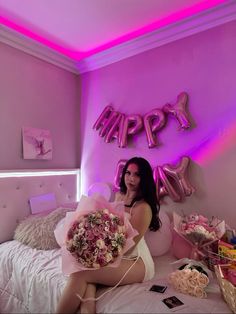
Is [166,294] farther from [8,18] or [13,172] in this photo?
[8,18]

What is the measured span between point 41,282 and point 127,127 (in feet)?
4.97

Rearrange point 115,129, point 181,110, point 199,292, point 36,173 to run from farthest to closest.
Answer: point 115,129
point 36,173
point 181,110
point 199,292

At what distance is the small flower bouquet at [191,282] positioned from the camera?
1.25 meters

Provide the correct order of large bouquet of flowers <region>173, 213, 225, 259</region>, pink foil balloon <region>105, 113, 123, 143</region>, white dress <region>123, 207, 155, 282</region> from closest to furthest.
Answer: white dress <region>123, 207, 155, 282</region> < large bouquet of flowers <region>173, 213, 225, 259</region> < pink foil balloon <region>105, 113, 123, 143</region>

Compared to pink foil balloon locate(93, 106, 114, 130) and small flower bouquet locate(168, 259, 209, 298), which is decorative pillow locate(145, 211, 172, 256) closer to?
small flower bouquet locate(168, 259, 209, 298)

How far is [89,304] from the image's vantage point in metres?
1.20

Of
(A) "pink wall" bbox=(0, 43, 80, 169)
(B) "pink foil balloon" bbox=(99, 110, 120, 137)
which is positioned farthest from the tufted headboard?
(B) "pink foil balloon" bbox=(99, 110, 120, 137)

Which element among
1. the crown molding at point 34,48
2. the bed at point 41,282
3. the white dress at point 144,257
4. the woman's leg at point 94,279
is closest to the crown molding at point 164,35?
the crown molding at point 34,48

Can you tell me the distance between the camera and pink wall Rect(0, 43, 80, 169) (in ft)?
7.09

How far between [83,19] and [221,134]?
61.5 inches

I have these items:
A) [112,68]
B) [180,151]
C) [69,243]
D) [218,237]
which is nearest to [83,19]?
[112,68]

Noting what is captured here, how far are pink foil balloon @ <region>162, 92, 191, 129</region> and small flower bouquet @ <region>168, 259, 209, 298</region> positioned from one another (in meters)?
1.14

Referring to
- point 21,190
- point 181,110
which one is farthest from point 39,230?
point 181,110

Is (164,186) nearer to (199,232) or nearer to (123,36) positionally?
(199,232)
